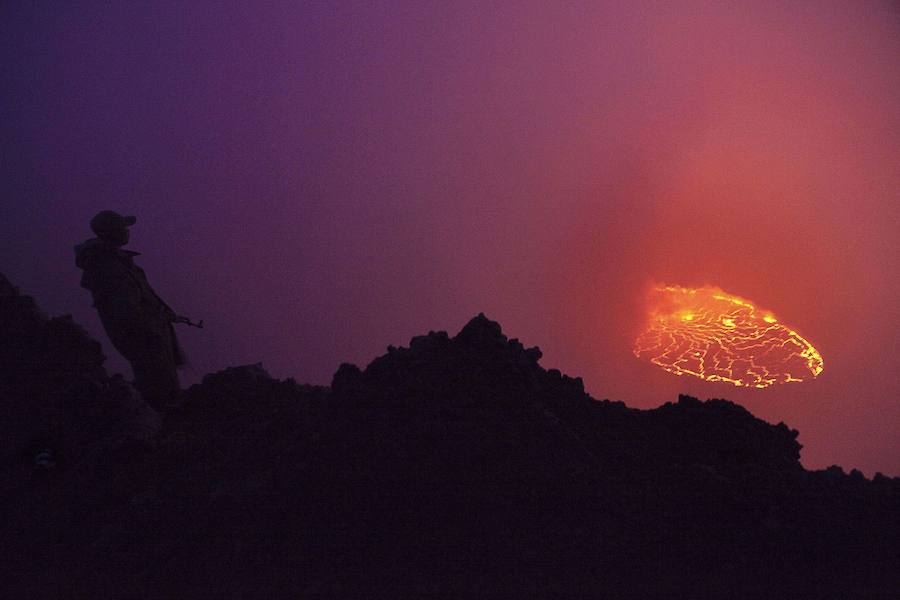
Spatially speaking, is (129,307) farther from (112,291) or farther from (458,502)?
(458,502)

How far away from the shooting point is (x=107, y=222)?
880 centimetres

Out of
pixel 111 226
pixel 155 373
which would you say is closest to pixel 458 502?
pixel 155 373

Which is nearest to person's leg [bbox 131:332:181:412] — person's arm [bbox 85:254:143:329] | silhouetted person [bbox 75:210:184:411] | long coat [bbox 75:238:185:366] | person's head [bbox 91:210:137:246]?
silhouetted person [bbox 75:210:184:411]

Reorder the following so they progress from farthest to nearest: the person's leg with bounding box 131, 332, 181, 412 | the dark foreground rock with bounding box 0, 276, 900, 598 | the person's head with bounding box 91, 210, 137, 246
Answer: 1. the person's leg with bounding box 131, 332, 181, 412
2. the person's head with bounding box 91, 210, 137, 246
3. the dark foreground rock with bounding box 0, 276, 900, 598

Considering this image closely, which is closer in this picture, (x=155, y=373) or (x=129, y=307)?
(x=129, y=307)

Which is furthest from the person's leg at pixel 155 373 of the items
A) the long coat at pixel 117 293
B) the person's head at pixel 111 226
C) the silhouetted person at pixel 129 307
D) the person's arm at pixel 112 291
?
the person's head at pixel 111 226

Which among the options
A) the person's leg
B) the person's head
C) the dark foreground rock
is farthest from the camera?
the person's leg

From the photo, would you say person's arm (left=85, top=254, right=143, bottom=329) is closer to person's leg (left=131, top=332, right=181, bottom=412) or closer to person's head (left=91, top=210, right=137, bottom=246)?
person's head (left=91, top=210, right=137, bottom=246)

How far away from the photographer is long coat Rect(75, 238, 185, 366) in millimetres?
8805

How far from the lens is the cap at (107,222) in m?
8.78

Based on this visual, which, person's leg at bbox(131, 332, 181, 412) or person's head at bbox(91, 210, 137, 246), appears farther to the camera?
person's leg at bbox(131, 332, 181, 412)

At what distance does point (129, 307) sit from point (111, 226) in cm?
135

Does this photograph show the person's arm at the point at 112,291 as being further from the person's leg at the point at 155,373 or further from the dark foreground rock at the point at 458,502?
the dark foreground rock at the point at 458,502

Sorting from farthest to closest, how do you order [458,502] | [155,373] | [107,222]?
[155,373]
[107,222]
[458,502]
